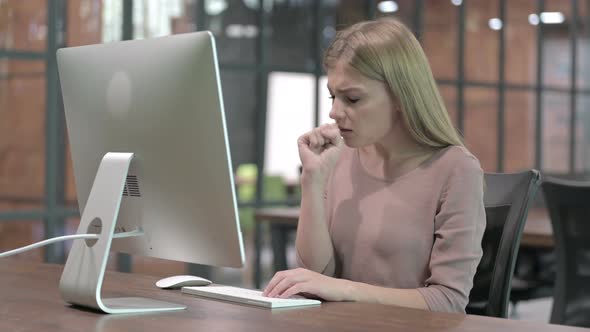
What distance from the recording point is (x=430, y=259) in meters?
2.01

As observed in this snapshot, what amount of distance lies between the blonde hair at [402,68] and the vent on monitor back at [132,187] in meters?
0.54

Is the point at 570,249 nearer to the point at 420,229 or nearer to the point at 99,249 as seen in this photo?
the point at 420,229

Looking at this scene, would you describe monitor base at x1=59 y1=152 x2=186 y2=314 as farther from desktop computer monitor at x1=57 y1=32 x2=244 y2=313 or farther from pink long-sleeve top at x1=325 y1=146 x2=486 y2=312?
pink long-sleeve top at x1=325 y1=146 x2=486 y2=312

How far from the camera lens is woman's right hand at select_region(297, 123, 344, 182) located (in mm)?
2098

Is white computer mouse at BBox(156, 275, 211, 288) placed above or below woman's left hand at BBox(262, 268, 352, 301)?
below

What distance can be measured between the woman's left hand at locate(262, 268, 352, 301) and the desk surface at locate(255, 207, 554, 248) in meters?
1.40

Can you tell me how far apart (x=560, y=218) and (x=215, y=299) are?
5.86 feet

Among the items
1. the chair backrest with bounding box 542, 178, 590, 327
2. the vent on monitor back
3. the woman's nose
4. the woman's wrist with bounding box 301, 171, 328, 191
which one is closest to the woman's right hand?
the woman's wrist with bounding box 301, 171, 328, 191

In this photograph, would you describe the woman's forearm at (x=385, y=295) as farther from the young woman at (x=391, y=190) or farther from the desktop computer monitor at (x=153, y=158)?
the desktop computer monitor at (x=153, y=158)

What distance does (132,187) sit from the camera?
5.88ft

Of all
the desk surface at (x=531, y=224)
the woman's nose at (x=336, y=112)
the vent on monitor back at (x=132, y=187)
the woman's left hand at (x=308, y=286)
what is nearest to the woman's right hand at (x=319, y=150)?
the woman's nose at (x=336, y=112)

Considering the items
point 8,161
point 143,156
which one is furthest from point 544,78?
point 143,156

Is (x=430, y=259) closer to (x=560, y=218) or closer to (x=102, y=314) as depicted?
(x=102, y=314)

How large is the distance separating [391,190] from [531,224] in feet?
5.97
